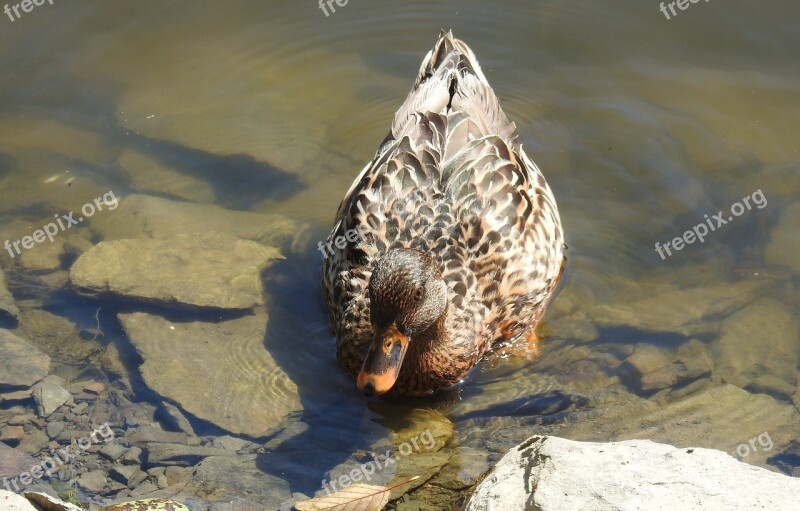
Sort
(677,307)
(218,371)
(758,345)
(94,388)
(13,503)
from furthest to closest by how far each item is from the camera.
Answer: (677,307), (758,345), (218,371), (94,388), (13,503)

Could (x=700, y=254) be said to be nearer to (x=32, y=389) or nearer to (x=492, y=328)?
(x=492, y=328)

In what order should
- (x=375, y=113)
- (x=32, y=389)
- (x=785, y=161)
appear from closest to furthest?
1. (x=32, y=389)
2. (x=785, y=161)
3. (x=375, y=113)

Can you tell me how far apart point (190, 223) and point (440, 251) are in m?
2.59

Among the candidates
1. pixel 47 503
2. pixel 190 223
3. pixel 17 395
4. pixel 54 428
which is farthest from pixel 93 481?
pixel 190 223

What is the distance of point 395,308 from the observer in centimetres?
612

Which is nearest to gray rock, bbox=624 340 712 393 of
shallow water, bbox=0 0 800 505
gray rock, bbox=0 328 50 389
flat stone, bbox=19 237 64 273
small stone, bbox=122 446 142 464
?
shallow water, bbox=0 0 800 505

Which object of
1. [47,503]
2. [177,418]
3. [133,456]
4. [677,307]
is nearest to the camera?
[47,503]

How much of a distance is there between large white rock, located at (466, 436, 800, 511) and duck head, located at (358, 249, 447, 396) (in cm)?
148

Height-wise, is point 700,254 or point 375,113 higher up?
point 375,113

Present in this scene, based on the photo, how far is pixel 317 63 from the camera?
989 centimetres

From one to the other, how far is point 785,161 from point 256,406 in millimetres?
5250

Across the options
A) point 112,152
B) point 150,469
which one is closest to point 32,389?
point 150,469

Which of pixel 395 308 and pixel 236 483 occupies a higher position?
pixel 395 308

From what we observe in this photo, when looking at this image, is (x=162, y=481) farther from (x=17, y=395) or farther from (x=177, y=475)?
(x=17, y=395)
